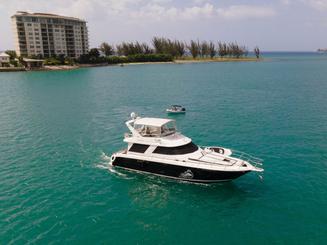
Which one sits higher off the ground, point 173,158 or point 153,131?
point 153,131

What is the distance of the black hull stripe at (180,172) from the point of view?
85.1 feet

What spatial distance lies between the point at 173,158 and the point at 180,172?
152cm

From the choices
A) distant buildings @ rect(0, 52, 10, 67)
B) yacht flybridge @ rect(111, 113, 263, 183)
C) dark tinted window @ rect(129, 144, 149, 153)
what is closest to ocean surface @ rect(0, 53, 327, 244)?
yacht flybridge @ rect(111, 113, 263, 183)

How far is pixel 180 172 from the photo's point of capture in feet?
88.7

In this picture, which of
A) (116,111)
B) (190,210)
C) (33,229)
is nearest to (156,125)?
(190,210)

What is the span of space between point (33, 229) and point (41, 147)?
18700mm

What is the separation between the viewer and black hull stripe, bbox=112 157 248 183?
2594cm

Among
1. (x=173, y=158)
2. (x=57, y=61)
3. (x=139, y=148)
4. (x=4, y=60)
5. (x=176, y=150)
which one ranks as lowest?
(x=173, y=158)

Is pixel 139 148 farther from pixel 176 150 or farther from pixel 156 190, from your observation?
pixel 156 190

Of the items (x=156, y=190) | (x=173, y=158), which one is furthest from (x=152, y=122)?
(x=156, y=190)

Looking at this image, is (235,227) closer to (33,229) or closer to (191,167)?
(191,167)

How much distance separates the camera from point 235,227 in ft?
69.0

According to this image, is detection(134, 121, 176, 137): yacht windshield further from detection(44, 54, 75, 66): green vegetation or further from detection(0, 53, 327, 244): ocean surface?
detection(44, 54, 75, 66): green vegetation

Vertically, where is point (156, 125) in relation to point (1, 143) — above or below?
above
